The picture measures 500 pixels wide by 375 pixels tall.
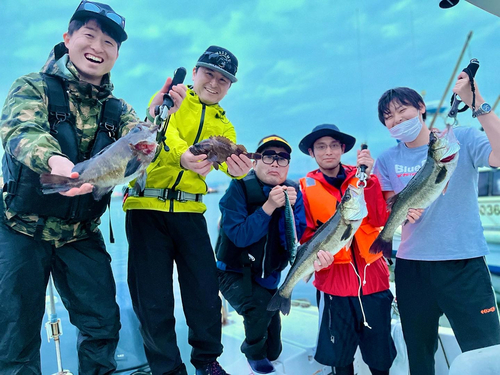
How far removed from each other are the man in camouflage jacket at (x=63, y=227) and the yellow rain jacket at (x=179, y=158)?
0.36m

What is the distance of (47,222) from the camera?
2.28 m

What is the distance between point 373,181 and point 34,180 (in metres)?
2.73

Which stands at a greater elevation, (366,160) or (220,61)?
(220,61)

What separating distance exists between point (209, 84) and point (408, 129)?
1812mm

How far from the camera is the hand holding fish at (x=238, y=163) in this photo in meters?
2.65

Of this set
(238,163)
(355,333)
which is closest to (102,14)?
(238,163)

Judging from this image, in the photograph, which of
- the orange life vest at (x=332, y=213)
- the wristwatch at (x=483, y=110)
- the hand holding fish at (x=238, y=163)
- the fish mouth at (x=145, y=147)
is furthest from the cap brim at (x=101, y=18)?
the wristwatch at (x=483, y=110)

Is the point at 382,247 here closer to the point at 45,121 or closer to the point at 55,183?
the point at 55,183

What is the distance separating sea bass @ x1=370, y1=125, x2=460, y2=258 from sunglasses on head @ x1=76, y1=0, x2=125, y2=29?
2.49 metres

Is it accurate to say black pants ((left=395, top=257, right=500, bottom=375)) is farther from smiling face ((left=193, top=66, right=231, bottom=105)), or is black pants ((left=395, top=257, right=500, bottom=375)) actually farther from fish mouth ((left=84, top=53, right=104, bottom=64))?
fish mouth ((left=84, top=53, right=104, bottom=64))

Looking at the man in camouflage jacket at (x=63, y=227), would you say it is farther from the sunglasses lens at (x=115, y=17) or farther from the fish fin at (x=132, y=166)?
the fish fin at (x=132, y=166)

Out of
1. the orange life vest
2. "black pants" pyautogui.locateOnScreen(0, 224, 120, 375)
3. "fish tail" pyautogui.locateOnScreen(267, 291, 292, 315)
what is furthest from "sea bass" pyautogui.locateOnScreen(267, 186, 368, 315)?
"black pants" pyautogui.locateOnScreen(0, 224, 120, 375)

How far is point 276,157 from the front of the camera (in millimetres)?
3609

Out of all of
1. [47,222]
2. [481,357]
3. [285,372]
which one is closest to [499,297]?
[285,372]
